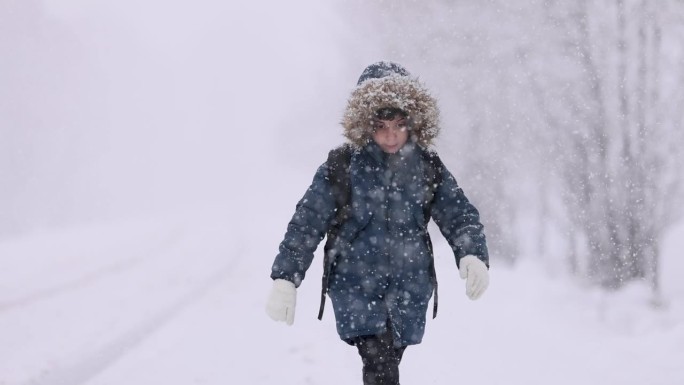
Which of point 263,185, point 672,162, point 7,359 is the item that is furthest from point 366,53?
point 263,185

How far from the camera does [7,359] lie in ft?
19.2

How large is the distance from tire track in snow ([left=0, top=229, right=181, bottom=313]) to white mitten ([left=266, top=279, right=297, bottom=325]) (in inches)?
270

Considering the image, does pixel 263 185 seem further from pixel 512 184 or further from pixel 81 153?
pixel 512 184

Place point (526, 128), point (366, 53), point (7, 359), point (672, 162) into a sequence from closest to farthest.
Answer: point (7, 359) → point (672, 162) → point (526, 128) → point (366, 53)

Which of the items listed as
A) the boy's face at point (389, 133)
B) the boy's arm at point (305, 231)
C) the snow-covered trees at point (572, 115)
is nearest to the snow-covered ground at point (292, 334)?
the snow-covered trees at point (572, 115)

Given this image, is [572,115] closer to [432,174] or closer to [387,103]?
[432,174]

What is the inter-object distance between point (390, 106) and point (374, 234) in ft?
2.12

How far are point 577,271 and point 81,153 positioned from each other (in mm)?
32664

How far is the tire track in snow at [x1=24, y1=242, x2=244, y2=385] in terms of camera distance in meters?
5.36

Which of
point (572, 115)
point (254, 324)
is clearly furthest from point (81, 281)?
point (572, 115)

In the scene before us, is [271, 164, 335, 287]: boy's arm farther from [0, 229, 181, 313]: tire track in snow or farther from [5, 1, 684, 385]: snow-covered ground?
[0, 229, 181, 313]: tire track in snow

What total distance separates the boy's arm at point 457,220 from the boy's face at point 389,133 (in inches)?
13.1

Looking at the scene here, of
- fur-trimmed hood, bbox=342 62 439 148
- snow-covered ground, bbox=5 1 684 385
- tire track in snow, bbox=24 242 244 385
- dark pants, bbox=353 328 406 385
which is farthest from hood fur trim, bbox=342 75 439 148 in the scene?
tire track in snow, bbox=24 242 244 385

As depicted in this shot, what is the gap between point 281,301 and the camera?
3.24 meters
